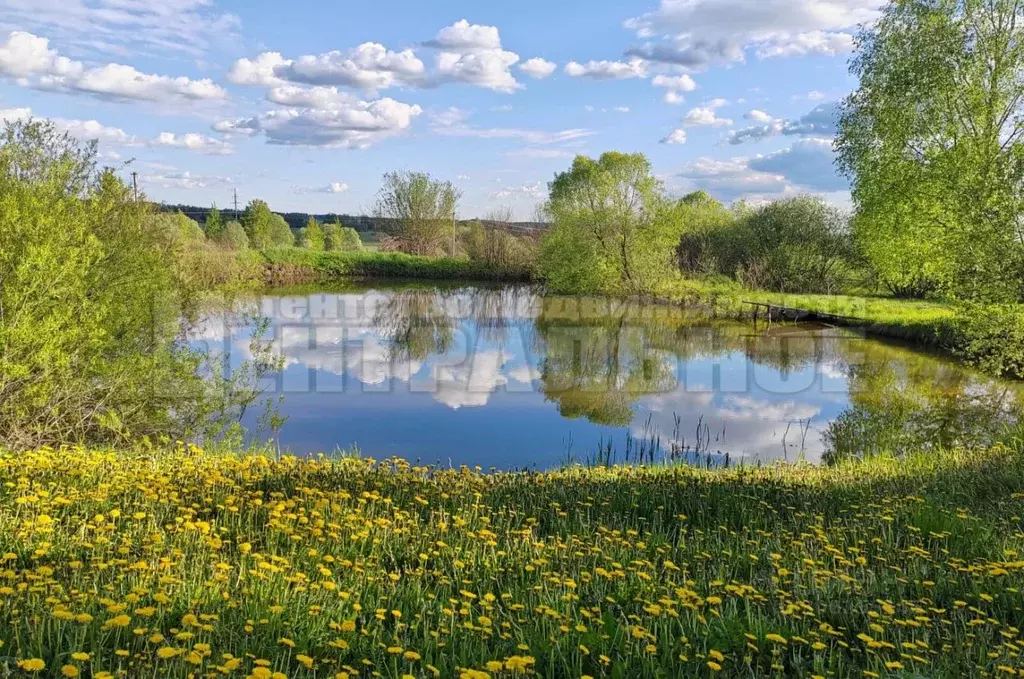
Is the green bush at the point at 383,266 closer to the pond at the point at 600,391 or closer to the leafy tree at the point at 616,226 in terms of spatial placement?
the leafy tree at the point at 616,226

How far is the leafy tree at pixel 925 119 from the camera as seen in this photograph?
2344 centimetres

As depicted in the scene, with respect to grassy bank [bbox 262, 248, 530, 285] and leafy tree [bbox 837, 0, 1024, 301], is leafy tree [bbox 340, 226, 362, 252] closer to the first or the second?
grassy bank [bbox 262, 248, 530, 285]

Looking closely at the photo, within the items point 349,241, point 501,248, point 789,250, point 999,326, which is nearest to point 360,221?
point 349,241

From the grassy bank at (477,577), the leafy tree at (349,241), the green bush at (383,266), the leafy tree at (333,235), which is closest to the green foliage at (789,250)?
the green bush at (383,266)

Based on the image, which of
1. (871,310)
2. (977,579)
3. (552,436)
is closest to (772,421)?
(552,436)

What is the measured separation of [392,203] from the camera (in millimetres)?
68062

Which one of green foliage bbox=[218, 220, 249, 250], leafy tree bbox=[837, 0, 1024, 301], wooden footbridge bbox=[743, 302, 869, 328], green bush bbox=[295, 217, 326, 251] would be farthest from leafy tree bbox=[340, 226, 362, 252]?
leafy tree bbox=[837, 0, 1024, 301]

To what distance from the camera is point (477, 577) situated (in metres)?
4.99

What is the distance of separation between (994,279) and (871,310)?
15975mm

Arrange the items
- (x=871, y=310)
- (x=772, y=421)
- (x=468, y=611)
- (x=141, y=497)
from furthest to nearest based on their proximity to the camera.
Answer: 1. (x=871, y=310)
2. (x=772, y=421)
3. (x=141, y=497)
4. (x=468, y=611)

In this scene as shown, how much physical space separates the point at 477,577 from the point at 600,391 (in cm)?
1320

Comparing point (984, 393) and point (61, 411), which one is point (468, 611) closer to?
point (61, 411)

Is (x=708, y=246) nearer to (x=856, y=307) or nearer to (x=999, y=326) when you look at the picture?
(x=856, y=307)

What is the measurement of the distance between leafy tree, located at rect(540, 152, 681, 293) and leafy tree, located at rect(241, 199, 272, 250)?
98.1ft
